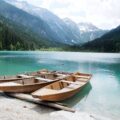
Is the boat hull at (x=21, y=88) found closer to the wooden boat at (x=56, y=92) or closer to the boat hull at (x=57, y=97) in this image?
the wooden boat at (x=56, y=92)

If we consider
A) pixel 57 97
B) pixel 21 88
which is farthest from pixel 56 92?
pixel 21 88

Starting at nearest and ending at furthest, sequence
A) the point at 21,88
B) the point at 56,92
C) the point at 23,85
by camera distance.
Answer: the point at 56,92, the point at 21,88, the point at 23,85

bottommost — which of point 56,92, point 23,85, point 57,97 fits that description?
point 57,97

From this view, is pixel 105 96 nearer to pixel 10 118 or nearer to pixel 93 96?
pixel 93 96

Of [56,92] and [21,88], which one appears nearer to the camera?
[56,92]

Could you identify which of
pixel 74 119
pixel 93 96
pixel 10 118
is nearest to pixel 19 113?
pixel 10 118

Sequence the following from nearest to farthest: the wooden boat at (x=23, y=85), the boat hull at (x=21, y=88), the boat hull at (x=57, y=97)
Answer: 1. the boat hull at (x=57, y=97)
2. the boat hull at (x=21, y=88)
3. the wooden boat at (x=23, y=85)

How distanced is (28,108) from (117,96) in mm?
13755

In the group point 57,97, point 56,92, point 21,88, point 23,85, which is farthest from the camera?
point 23,85

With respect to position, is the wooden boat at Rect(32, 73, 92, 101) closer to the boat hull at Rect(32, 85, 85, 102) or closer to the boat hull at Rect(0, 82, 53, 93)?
the boat hull at Rect(32, 85, 85, 102)

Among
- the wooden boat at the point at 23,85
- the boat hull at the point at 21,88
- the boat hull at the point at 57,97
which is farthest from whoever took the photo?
the wooden boat at the point at 23,85

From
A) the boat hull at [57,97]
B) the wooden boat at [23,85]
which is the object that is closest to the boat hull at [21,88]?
the wooden boat at [23,85]

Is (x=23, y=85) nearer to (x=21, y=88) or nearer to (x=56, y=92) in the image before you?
(x=21, y=88)

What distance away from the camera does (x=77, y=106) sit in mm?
22547
